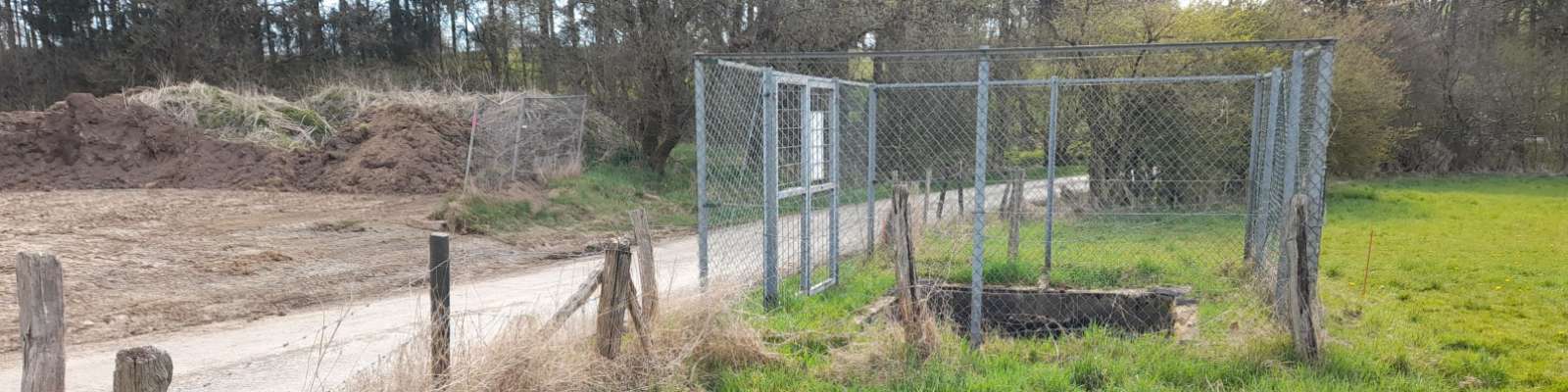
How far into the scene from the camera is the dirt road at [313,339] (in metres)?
5.50

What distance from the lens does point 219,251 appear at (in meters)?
9.83

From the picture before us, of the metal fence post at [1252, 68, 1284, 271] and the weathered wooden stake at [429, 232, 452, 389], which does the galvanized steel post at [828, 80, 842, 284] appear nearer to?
the metal fence post at [1252, 68, 1284, 271]

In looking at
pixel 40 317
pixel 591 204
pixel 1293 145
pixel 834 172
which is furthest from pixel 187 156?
pixel 1293 145

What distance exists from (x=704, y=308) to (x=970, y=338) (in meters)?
1.65

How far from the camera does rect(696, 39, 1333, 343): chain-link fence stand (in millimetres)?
6664

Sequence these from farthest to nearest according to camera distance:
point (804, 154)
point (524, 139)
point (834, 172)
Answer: point (524, 139)
point (834, 172)
point (804, 154)

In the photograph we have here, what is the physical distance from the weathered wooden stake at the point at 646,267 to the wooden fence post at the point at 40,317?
7.74ft

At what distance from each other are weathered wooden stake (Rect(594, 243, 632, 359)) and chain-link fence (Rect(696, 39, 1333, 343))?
1.05m

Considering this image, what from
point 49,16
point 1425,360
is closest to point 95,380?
point 1425,360

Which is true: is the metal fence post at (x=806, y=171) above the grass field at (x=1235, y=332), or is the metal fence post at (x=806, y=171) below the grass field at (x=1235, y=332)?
above

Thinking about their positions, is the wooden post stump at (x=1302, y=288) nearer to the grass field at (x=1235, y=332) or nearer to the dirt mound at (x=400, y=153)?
the grass field at (x=1235, y=332)

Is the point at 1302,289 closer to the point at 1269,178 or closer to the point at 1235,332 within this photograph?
the point at 1235,332

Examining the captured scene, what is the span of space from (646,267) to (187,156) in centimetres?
1429

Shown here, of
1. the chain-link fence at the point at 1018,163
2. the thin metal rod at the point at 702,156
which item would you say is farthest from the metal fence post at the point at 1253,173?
the thin metal rod at the point at 702,156
